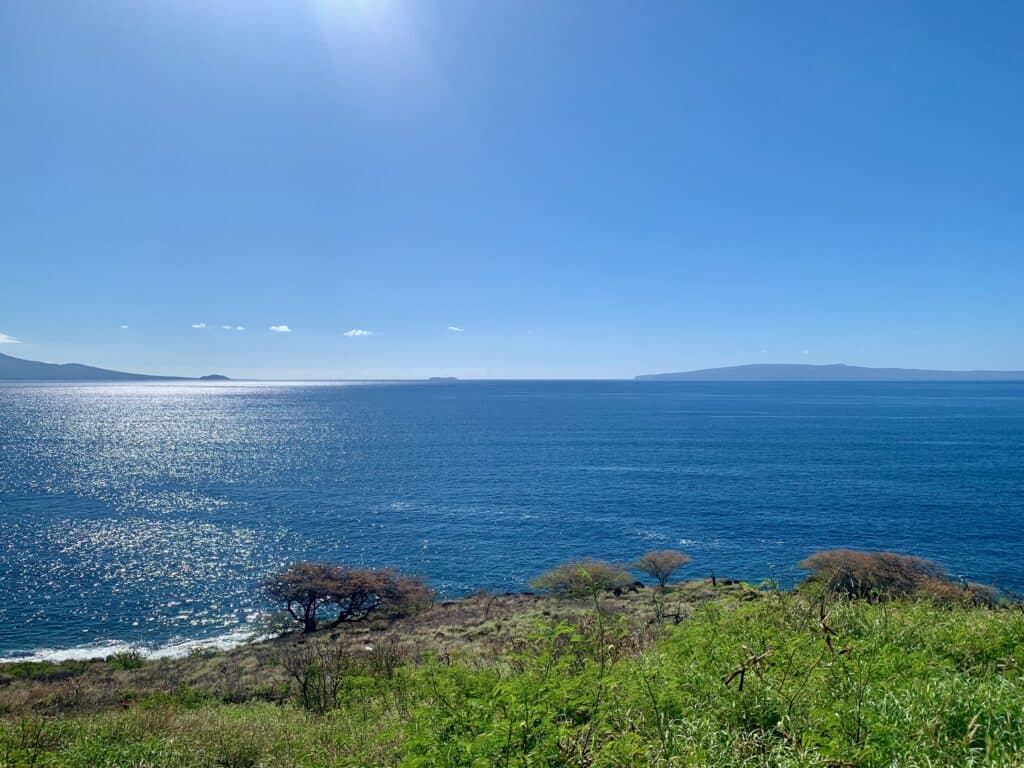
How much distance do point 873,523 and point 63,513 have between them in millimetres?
91193

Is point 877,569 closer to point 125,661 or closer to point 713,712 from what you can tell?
point 713,712

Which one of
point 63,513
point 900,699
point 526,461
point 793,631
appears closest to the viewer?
point 900,699

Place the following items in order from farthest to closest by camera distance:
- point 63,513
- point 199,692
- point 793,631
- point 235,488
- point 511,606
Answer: point 235,488
point 63,513
point 511,606
point 199,692
point 793,631

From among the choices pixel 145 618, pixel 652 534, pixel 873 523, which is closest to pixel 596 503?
pixel 652 534

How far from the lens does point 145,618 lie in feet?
134

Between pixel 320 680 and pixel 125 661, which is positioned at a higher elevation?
pixel 320 680

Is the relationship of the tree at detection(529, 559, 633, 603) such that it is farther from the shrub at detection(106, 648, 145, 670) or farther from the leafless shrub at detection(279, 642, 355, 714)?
the shrub at detection(106, 648, 145, 670)

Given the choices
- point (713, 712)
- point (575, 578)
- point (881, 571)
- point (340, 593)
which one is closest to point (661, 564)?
point (575, 578)

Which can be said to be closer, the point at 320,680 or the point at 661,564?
the point at 320,680

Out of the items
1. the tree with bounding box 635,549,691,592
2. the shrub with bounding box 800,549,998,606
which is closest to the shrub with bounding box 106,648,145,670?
the tree with bounding box 635,549,691,592

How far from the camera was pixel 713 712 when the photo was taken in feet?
20.0

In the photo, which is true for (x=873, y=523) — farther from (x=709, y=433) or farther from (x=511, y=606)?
(x=709, y=433)

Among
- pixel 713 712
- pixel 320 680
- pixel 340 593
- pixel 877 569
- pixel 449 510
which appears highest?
pixel 713 712

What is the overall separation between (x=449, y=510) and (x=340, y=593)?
28.8m
